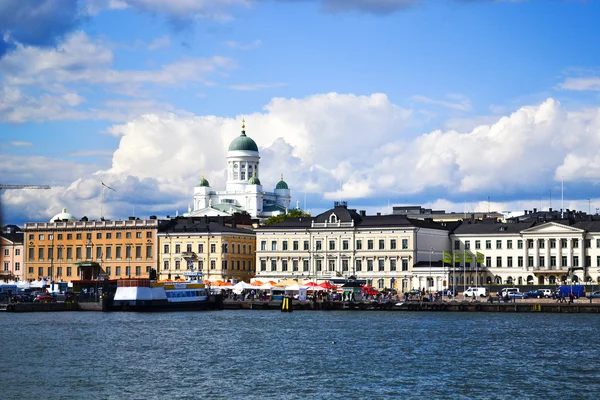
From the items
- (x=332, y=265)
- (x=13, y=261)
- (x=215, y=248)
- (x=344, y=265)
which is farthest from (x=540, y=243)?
(x=13, y=261)

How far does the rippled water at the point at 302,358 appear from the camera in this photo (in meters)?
47.8

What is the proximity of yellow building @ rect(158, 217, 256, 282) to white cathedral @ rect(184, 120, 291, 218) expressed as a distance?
40.8m

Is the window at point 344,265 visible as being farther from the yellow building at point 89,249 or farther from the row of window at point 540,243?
the yellow building at point 89,249

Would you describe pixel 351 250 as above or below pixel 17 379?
above

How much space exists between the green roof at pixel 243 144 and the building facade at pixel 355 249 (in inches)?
2082

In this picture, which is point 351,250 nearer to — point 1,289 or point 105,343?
point 1,289

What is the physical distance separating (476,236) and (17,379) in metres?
93.5

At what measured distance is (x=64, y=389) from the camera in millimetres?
47594

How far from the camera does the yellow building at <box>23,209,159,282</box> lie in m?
145

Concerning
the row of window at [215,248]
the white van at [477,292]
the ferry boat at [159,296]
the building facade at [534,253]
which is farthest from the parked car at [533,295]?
the row of window at [215,248]

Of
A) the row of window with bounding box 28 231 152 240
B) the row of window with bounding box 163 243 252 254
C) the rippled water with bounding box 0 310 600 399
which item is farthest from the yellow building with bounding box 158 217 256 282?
the rippled water with bounding box 0 310 600 399

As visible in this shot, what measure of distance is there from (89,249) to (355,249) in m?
37.4

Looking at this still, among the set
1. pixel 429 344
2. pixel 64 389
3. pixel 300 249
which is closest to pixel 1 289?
pixel 300 249

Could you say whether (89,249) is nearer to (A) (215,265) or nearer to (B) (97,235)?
(B) (97,235)
